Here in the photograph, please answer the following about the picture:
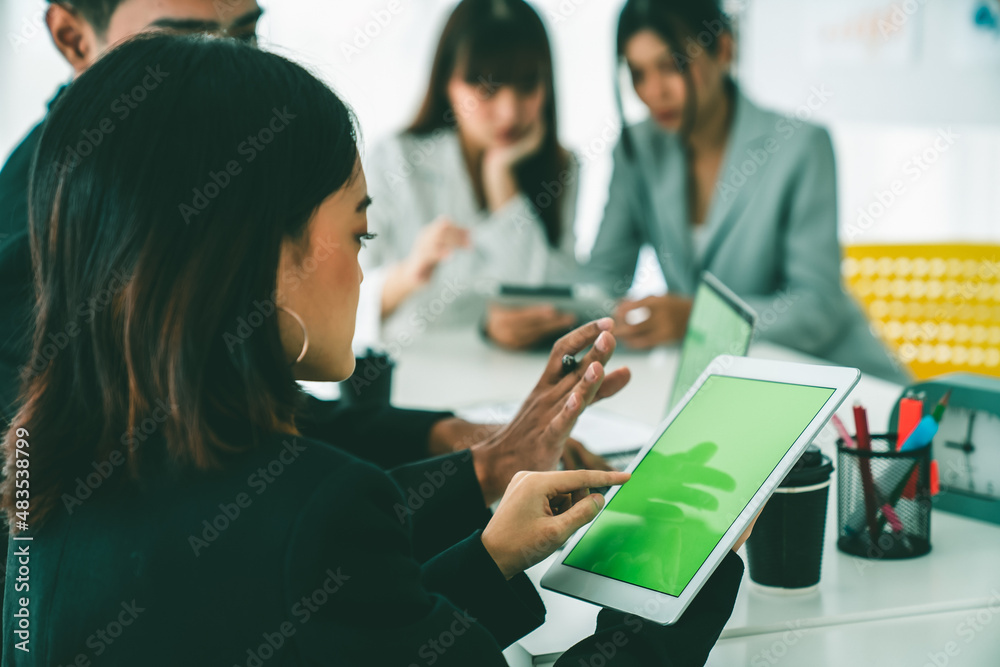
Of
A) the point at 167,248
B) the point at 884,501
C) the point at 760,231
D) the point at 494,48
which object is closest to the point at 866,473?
the point at 884,501

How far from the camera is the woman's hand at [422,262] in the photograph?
1.73 metres

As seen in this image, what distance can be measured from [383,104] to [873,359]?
1873 mm

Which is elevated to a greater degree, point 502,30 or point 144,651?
point 502,30

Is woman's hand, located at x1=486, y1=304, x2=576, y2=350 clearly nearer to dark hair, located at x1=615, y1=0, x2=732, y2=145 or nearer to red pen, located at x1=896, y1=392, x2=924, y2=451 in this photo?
dark hair, located at x1=615, y1=0, x2=732, y2=145

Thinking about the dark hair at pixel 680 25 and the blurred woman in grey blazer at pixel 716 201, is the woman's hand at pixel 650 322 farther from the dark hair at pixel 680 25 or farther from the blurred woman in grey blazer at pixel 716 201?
the dark hair at pixel 680 25

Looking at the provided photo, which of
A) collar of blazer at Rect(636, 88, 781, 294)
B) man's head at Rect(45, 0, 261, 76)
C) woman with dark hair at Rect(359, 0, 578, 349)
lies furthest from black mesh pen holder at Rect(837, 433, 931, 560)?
collar of blazer at Rect(636, 88, 781, 294)

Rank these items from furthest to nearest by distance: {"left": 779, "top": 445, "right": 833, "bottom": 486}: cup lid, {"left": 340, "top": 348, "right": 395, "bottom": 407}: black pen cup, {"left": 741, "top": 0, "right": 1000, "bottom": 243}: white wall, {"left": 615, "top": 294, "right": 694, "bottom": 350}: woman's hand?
{"left": 741, "top": 0, "right": 1000, "bottom": 243}: white wall
{"left": 615, "top": 294, "right": 694, "bottom": 350}: woman's hand
{"left": 340, "top": 348, "right": 395, "bottom": 407}: black pen cup
{"left": 779, "top": 445, "right": 833, "bottom": 486}: cup lid

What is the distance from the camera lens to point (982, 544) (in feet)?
2.74

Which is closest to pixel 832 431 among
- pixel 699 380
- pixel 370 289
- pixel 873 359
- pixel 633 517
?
pixel 699 380

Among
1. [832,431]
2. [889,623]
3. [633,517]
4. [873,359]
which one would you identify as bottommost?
[873,359]

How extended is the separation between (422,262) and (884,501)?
116 centimetres

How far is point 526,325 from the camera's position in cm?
172

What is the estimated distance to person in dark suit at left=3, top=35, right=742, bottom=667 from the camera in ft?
1.67

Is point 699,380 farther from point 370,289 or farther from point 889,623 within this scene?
point 370,289
